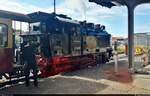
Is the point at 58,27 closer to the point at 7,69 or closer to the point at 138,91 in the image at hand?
the point at 7,69

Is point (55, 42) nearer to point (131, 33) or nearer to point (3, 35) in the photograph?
point (3, 35)

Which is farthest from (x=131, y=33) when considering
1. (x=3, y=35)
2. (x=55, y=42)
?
(x=3, y=35)

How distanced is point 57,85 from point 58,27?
11.4ft

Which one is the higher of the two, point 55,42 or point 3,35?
point 3,35

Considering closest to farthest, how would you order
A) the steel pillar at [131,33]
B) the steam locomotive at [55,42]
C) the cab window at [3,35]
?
the cab window at [3,35], the steam locomotive at [55,42], the steel pillar at [131,33]

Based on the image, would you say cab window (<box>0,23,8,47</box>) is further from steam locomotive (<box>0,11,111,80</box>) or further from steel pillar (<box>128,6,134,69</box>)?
steel pillar (<box>128,6,134,69</box>)

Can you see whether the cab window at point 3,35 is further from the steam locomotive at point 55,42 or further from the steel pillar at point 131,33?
the steel pillar at point 131,33

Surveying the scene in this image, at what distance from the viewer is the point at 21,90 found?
6.23 metres

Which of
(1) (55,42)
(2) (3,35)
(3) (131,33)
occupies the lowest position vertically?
(1) (55,42)

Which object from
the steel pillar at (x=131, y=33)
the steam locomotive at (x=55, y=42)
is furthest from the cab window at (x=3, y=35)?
the steel pillar at (x=131, y=33)

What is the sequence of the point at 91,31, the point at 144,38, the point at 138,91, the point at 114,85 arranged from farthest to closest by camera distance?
1. the point at 144,38
2. the point at 91,31
3. the point at 114,85
4. the point at 138,91

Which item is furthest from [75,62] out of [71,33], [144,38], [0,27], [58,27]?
[144,38]

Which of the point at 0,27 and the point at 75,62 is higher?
the point at 0,27

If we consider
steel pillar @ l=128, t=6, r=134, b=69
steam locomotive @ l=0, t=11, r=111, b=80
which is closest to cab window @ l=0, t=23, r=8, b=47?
steam locomotive @ l=0, t=11, r=111, b=80
